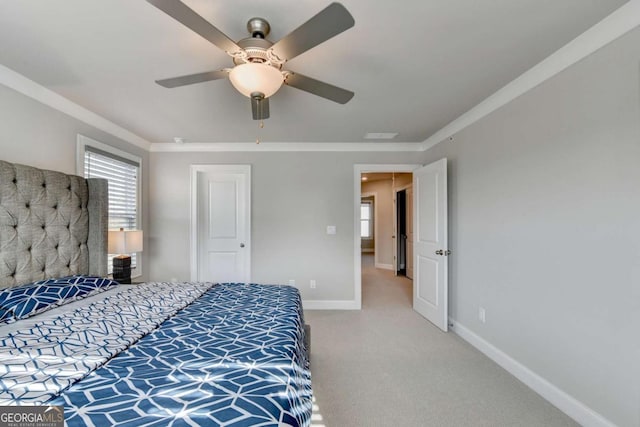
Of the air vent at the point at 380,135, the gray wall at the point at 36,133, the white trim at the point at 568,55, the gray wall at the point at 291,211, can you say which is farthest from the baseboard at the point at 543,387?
the gray wall at the point at 36,133

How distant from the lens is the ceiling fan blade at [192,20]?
1063 millimetres

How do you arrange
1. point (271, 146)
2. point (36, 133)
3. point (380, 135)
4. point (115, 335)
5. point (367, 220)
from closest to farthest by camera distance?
1. point (115, 335)
2. point (36, 133)
3. point (380, 135)
4. point (271, 146)
5. point (367, 220)

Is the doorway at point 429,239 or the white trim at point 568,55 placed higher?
the white trim at point 568,55

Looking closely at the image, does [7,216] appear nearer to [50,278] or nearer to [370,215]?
[50,278]

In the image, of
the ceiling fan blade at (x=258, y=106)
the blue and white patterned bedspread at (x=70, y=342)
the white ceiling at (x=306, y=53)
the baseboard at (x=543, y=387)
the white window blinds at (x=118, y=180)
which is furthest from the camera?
the white window blinds at (x=118, y=180)

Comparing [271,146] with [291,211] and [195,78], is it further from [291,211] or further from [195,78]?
[195,78]

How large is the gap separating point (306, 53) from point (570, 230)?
2.05m

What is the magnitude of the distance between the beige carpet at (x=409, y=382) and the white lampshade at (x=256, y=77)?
2.01 meters

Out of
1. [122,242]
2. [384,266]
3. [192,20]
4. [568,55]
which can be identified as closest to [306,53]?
[192,20]

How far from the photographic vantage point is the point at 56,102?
2428 mm

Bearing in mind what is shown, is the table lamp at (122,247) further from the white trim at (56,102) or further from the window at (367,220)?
the window at (367,220)

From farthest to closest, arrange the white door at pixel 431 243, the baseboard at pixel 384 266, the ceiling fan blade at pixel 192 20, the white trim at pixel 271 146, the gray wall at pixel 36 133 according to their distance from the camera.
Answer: the baseboard at pixel 384 266, the white trim at pixel 271 146, the white door at pixel 431 243, the gray wall at pixel 36 133, the ceiling fan blade at pixel 192 20

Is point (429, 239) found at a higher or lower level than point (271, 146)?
lower

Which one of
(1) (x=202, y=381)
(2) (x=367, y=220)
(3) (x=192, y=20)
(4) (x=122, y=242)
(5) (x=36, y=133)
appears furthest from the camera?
(2) (x=367, y=220)
